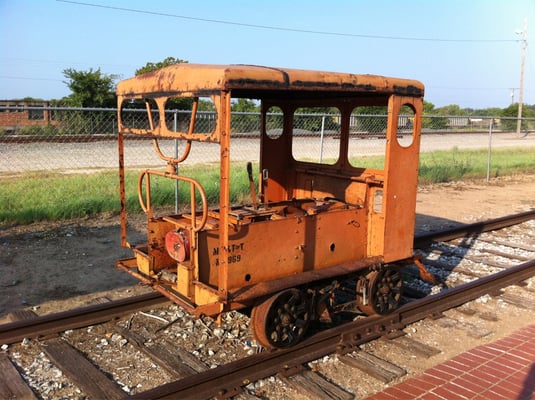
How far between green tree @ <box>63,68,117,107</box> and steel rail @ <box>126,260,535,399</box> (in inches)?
1062

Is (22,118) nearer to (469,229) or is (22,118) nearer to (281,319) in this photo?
(469,229)

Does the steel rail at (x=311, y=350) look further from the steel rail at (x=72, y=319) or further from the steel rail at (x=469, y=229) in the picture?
the steel rail at (x=469, y=229)

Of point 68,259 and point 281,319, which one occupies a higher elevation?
point 281,319

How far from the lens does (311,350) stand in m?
4.67

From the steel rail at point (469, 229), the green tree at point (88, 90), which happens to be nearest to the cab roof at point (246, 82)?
the steel rail at point (469, 229)

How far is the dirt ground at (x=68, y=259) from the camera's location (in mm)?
6117

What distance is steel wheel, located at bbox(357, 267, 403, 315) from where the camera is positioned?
5.23 m

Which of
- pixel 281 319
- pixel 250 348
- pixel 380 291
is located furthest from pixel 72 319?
pixel 380 291

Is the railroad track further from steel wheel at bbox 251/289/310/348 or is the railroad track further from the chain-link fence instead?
the chain-link fence

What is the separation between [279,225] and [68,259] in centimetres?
424

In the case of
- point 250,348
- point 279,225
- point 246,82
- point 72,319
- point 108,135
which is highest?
point 246,82

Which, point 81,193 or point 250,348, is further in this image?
point 81,193

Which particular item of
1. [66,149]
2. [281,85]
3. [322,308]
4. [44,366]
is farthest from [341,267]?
[66,149]

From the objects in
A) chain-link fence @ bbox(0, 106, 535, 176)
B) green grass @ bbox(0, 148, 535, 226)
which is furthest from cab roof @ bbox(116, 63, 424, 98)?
green grass @ bbox(0, 148, 535, 226)
